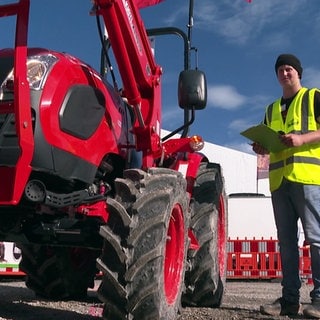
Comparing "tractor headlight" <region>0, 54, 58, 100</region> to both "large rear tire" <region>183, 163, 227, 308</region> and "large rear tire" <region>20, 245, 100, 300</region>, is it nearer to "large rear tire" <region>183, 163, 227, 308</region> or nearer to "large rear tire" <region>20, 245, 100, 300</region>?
"large rear tire" <region>183, 163, 227, 308</region>

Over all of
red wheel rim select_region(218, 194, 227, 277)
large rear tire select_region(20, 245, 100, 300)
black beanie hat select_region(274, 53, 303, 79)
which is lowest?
large rear tire select_region(20, 245, 100, 300)

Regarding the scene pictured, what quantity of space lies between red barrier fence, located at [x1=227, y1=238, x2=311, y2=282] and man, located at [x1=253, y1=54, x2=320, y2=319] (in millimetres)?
7216

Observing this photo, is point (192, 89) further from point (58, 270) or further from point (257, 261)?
point (257, 261)

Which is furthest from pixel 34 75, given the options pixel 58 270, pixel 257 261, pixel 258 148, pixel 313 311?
pixel 257 261

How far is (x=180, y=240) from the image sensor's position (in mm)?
4422

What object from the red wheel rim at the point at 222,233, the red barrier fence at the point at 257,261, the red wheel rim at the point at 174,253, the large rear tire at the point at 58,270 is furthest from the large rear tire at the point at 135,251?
the red barrier fence at the point at 257,261

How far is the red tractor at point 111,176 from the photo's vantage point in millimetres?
3609

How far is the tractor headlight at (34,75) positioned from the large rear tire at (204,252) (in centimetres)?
195

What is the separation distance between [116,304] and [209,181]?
215cm

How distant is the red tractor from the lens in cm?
361

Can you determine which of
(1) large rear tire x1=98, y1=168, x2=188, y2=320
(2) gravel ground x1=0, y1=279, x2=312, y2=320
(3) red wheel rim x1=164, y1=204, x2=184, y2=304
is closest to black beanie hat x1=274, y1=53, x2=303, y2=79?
(3) red wheel rim x1=164, y1=204, x2=184, y2=304

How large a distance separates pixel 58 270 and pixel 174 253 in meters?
1.67

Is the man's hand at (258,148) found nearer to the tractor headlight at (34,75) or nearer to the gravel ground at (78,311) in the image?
the gravel ground at (78,311)

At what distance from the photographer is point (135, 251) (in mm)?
3629
